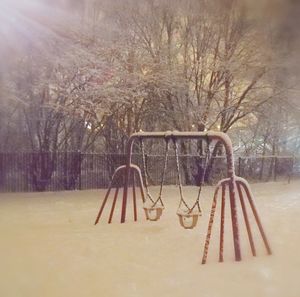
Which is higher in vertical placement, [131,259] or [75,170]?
[75,170]

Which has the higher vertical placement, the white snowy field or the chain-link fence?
the chain-link fence

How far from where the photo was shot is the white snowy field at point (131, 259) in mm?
1704

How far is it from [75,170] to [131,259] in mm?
3075

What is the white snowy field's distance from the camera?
1.70m

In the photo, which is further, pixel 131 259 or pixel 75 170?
pixel 75 170

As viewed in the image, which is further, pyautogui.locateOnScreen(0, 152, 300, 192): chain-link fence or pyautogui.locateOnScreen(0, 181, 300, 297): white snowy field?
pyautogui.locateOnScreen(0, 152, 300, 192): chain-link fence

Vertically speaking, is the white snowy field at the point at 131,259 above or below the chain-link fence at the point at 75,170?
below

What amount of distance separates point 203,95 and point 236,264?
4.21m

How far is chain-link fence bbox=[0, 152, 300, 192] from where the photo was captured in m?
4.82

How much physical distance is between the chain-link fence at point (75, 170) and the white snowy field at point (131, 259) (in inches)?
49.0

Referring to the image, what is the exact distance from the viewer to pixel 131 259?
2150 millimetres

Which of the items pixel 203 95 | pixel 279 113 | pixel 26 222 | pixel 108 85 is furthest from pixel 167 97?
pixel 26 222

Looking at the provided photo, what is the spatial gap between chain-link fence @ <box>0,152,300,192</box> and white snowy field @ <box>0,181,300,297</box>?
1.24 meters

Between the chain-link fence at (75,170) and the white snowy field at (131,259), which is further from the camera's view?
the chain-link fence at (75,170)
